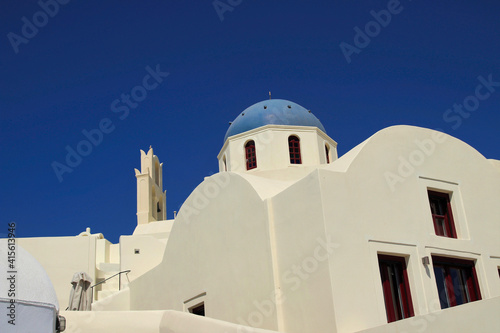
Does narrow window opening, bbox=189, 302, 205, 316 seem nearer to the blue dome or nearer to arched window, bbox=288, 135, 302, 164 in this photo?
arched window, bbox=288, 135, 302, 164

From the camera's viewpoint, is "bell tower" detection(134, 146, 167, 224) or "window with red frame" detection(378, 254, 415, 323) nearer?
"window with red frame" detection(378, 254, 415, 323)

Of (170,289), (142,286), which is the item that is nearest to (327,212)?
(170,289)

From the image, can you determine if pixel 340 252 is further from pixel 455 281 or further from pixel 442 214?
pixel 442 214

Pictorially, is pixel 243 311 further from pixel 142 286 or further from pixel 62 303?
pixel 62 303

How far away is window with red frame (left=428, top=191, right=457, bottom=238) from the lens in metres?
14.5

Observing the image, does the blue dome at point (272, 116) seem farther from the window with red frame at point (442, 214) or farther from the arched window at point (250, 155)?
the window with red frame at point (442, 214)

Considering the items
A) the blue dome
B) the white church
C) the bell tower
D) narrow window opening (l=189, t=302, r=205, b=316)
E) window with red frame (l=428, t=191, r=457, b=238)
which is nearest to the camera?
the white church

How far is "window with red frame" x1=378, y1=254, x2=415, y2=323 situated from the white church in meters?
0.02

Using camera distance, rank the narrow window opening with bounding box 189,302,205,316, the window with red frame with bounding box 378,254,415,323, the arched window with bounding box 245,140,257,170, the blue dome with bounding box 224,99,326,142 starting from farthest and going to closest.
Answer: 1. the blue dome with bounding box 224,99,326,142
2. the arched window with bounding box 245,140,257,170
3. the narrow window opening with bounding box 189,302,205,316
4. the window with red frame with bounding box 378,254,415,323

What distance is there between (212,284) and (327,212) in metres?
4.53

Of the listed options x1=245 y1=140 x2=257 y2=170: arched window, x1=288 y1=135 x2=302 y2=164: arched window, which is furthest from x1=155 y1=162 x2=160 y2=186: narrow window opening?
x1=288 y1=135 x2=302 y2=164: arched window

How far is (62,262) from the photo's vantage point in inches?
873

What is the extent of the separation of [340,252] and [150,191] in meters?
22.4

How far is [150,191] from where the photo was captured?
110ft
